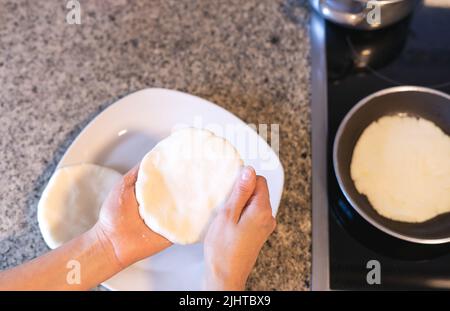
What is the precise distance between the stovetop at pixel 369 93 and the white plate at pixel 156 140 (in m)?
0.13

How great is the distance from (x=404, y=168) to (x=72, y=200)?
619 millimetres

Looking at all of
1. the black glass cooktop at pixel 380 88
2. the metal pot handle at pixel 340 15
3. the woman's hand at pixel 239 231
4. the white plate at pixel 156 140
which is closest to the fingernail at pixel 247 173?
the woman's hand at pixel 239 231

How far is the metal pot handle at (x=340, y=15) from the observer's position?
0.96 meters

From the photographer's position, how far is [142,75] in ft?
3.36

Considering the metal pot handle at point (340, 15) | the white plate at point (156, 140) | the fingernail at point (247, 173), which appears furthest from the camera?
the metal pot handle at point (340, 15)

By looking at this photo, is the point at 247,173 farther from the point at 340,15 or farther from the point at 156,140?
the point at 340,15

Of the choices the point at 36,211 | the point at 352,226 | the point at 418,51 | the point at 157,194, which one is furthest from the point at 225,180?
the point at 418,51

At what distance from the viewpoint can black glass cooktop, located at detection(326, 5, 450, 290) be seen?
841 mm

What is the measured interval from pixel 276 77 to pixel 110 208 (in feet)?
1.48

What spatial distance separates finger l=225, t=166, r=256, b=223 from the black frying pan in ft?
0.58

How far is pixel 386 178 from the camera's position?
2.91ft

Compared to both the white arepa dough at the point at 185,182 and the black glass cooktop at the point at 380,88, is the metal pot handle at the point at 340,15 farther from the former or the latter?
the white arepa dough at the point at 185,182

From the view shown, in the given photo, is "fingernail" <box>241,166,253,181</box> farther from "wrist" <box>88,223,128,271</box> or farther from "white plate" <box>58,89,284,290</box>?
"wrist" <box>88,223,128,271</box>

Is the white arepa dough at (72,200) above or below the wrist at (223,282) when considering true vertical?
above
